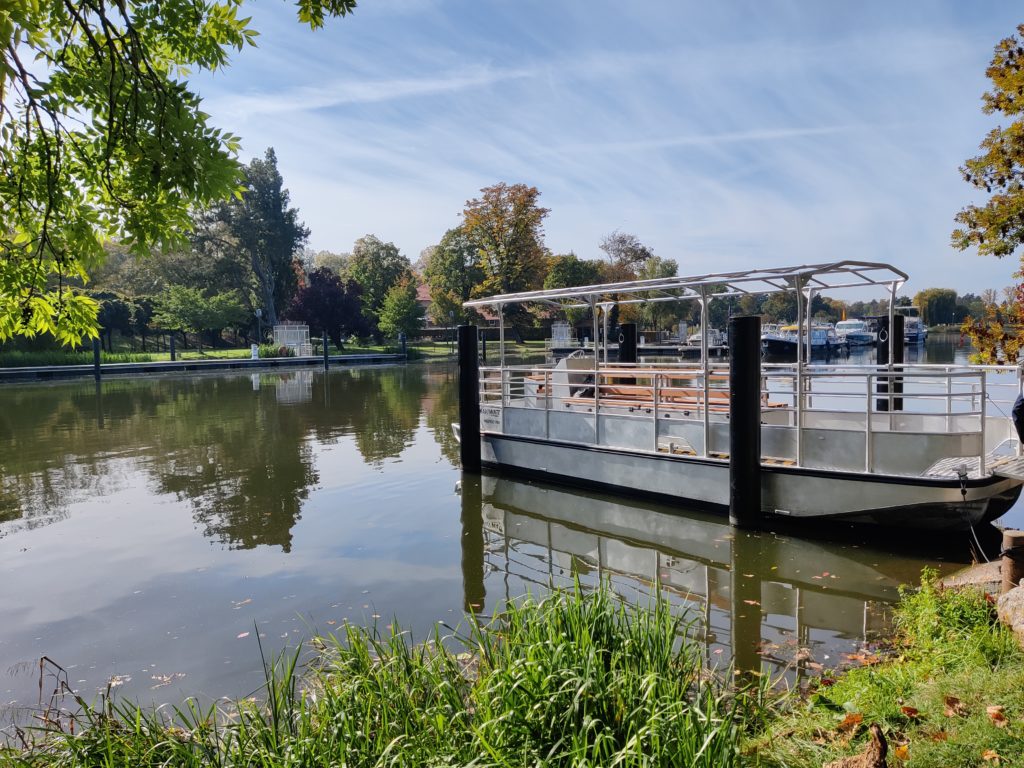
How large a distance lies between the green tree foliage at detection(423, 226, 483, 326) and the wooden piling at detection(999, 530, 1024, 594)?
54.7 m

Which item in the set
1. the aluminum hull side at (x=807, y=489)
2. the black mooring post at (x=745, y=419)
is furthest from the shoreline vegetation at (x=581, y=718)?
the black mooring post at (x=745, y=419)

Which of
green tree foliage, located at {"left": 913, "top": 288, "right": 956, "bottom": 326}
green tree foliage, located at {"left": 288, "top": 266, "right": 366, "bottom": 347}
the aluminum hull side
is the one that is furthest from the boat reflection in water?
green tree foliage, located at {"left": 913, "top": 288, "right": 956, "bottom": 326}

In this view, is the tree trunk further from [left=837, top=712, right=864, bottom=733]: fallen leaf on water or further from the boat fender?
[left=837, top=712, right=864, bottom=733]: fallen leaf on water

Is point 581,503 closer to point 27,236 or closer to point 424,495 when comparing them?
point 424,495

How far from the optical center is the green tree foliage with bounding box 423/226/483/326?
197ft

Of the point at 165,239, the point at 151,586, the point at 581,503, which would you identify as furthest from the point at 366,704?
the point at 581,503

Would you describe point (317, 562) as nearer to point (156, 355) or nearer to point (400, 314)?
point (156, 355)

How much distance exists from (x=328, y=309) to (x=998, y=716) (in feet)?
189

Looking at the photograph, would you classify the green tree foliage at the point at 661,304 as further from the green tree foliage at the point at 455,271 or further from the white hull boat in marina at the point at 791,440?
the white hull boat in marina at the point at 791,440

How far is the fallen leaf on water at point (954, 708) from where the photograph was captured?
12.6 feet

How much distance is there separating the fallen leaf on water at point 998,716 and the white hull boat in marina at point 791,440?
15.6 ft

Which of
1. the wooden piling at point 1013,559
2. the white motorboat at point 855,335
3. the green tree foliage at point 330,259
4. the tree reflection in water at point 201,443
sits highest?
the green tree foliage at point 330,259

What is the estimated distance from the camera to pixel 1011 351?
12.1m

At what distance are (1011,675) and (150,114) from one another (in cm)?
589
